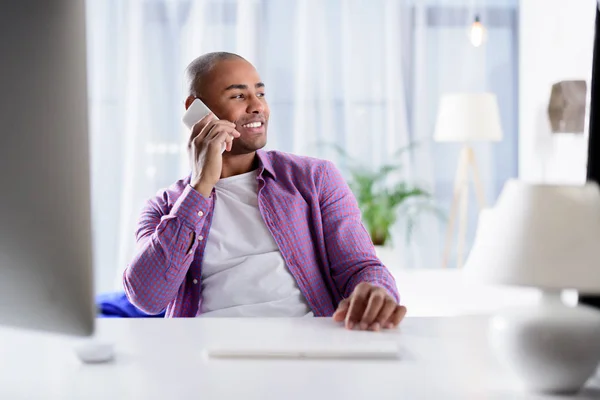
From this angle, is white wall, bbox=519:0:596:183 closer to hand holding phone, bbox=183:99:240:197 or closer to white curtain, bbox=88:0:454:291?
white curtain, bbox=88:0:454:291

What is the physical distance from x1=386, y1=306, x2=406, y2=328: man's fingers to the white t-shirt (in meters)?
0.53

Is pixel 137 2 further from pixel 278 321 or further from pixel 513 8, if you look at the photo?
pixel 278 321

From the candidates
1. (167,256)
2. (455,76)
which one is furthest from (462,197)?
(167,256)

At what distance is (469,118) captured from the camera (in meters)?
4.64

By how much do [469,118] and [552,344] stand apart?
3.86 metres

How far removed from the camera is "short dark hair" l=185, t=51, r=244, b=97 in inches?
90.2

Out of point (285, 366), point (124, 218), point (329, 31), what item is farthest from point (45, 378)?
point (329, 31)

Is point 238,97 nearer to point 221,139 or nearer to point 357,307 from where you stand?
point 221,139

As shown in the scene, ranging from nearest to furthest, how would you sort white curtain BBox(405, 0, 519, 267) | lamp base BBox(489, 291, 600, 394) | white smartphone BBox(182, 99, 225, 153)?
lamp base BBox(489, 291, 600, 394) → white smartphone BBox(182, 99, 225, 153) → white curtain BBox(405, 0, 519, 267)

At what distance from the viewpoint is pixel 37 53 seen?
31.7 inches

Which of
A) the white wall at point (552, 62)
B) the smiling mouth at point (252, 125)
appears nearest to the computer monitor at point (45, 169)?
the smiling mouth at point (252, 125)

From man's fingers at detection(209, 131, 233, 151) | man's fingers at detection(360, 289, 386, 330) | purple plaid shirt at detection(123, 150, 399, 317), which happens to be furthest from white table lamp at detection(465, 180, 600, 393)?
man's fingers at detection(209, 131, 233, 151)

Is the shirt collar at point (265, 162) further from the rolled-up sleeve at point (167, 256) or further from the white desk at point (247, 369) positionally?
the white desk at point (247, 369)

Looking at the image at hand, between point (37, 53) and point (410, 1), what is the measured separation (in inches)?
184
